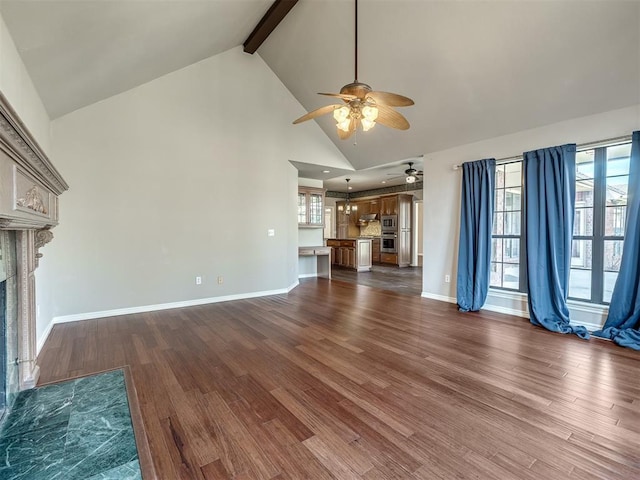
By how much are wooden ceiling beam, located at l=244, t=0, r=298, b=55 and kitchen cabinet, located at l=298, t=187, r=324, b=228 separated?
3146 millimetres

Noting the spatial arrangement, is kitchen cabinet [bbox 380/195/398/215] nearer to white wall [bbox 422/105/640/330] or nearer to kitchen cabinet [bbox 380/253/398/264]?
kitchen cabinet [bbox 380/253/398/264]

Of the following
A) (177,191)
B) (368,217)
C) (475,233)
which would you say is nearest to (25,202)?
(177,191)

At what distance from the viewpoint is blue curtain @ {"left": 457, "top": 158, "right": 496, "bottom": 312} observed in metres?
4.46

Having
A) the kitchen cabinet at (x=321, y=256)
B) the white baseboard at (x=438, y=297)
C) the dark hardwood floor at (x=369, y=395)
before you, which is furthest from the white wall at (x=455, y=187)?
the kitchen cabinet at (x=321, y=256)

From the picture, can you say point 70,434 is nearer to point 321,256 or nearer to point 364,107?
point 364,107

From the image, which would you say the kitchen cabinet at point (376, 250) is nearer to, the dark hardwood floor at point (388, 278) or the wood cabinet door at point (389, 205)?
the wood cabinet door at point (389, 205)

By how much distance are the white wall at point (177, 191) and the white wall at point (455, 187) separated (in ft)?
8.20

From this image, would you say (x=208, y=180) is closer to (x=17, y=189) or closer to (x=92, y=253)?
(x=92, y=253)

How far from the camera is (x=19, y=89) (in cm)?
238

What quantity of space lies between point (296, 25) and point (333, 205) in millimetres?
8133

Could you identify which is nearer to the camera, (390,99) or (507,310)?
(390,99)

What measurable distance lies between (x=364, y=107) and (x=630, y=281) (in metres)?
3.42

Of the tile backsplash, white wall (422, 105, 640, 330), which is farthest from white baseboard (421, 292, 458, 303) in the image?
the tile backsplash

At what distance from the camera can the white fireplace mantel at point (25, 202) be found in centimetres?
131
